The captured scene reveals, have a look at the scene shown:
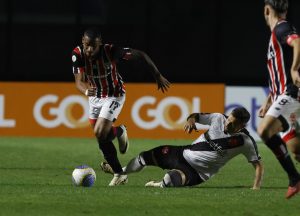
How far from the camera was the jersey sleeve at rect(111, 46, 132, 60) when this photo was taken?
11.0m

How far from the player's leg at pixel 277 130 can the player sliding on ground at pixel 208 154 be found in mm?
1310

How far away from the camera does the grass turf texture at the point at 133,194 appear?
27.2 feet

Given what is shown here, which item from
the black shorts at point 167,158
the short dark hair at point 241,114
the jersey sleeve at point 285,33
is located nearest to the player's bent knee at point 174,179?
the black shorts at point 167,158

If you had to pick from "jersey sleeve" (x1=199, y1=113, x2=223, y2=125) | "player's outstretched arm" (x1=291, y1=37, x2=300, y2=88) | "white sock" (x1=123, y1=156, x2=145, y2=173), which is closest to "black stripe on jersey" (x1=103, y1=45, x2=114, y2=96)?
"white sock" (x1=123, y1=156, x2=145, y2=173)

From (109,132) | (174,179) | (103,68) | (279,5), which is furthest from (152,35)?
(279,5)

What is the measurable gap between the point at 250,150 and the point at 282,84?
1.45m

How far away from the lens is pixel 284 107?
8.80 m

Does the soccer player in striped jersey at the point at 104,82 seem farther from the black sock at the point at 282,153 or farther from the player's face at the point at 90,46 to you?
the black sock at the point at 282,153

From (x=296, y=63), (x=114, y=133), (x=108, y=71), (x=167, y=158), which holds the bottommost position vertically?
(x=167, y=158)

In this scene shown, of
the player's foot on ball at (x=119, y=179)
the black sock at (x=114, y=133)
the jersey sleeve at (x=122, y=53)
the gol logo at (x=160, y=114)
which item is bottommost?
the gol logo at (x=160, y=114)

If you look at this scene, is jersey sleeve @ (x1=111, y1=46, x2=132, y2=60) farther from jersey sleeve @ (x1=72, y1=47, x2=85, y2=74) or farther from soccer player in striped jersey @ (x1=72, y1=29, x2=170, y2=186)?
jersey sleeve @ (x1=72, y1=47, x2=85, y2=74)

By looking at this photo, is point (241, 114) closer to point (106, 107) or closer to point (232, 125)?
point (232, 125)

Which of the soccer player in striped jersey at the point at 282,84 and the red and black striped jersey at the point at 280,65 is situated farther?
the red and black striped jersey at the point at 280,65

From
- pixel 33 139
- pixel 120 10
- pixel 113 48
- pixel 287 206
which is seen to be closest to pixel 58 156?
pixel 33 139
